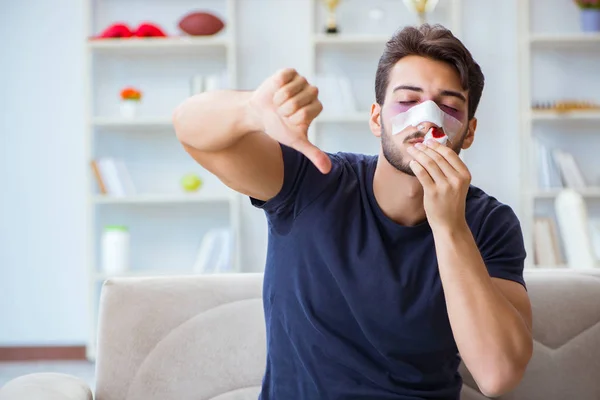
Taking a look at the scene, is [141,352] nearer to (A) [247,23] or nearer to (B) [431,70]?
(B) [431,70]

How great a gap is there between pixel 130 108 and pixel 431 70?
338cm

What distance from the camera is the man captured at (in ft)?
4.83

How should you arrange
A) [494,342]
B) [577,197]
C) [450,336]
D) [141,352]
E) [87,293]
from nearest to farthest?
[494,342] → [450,336] → [141,352] → [577,197] → [87,293]

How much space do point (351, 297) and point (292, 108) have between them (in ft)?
1.67

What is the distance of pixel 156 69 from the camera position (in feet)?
16.4

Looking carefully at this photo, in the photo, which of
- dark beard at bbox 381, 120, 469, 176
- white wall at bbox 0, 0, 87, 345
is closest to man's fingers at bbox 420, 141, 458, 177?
dark beard at bbox 381, 120, 469, 176

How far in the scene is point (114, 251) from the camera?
469 centimetres

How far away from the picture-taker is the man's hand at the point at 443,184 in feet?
4.85

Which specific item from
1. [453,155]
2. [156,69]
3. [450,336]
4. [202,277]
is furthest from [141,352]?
[156,69]

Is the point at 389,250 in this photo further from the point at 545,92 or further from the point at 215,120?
the point at 545,92

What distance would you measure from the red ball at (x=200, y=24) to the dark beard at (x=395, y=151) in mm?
3258

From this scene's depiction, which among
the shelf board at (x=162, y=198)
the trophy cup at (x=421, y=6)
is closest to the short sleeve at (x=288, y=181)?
the shelf board at (x=162, y=198)

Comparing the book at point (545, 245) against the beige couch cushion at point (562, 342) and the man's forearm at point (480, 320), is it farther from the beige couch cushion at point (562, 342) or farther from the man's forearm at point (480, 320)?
the man's forearm at point (480, 320)

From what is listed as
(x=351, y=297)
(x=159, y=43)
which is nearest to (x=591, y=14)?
(x=159, y=43)
